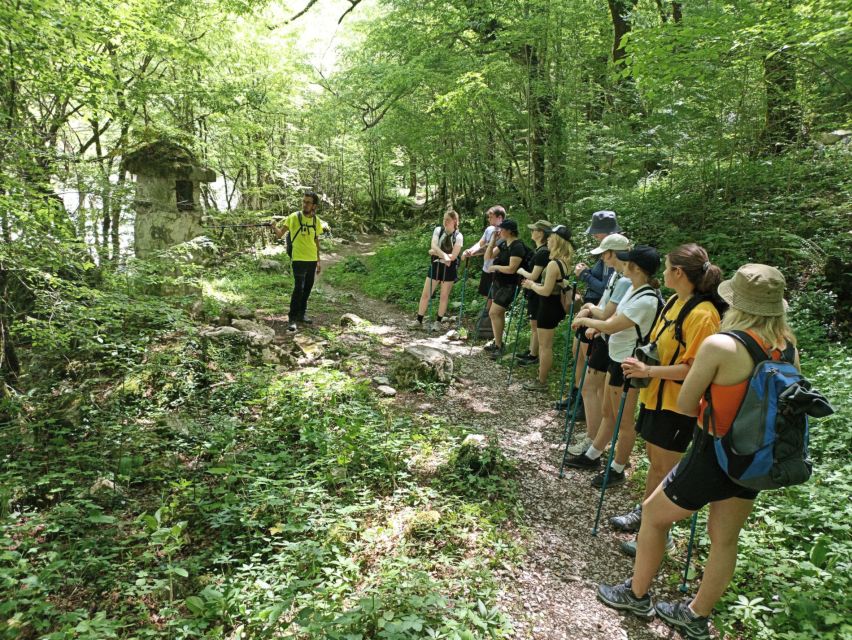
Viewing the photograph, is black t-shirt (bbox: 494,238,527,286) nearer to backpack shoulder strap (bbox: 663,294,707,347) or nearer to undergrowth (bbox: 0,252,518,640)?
undergrowth (bbox: 0,252,518,640)

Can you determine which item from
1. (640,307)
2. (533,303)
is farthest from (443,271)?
(640,307)

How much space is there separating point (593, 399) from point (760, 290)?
2.72 meters

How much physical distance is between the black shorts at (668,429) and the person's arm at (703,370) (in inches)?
23.7

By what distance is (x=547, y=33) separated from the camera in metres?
9.66

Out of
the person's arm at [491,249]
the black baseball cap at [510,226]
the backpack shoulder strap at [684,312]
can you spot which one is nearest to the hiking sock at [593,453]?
the backpack shoulder strap at [684,312]

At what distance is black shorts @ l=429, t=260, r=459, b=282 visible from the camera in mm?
8727

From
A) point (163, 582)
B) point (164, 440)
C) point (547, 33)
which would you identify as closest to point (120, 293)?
point (164, 440)

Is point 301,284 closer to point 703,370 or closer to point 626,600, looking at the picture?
point 626,600

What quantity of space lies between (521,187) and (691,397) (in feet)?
35.4

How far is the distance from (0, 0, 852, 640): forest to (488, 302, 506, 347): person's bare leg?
43 cm

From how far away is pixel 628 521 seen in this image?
3.97 metres

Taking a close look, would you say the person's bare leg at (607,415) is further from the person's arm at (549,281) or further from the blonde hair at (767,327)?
the blonde hair at (767,327)

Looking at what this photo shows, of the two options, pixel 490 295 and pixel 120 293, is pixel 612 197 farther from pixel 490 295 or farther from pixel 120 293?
pixel 120 293

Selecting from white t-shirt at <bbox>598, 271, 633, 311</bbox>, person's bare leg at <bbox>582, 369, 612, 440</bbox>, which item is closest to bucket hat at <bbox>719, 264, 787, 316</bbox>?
white t-shirt at <bbox>598, 271, 633, 311</bbox>
